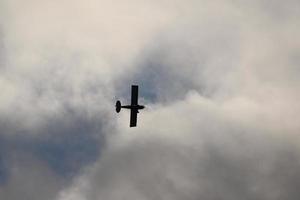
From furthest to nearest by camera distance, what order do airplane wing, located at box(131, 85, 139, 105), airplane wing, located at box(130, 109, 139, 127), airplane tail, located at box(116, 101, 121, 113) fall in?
1. airplane tail, located at box(116, 101, 121, 113)
2. airplane wing, located at box(130, 109, 139, 127)
3. airplane wing, located at box(131, 85, 139, 105)

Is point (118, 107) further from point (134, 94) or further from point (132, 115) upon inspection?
point (134, 94)

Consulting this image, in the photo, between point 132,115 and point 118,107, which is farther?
point 118,107

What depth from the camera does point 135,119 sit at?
17250 cm

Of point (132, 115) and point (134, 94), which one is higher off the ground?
point (134, 94)

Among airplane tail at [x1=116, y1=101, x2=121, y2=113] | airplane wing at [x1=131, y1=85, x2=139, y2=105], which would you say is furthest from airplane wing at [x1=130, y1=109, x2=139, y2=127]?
airplane tail at [x1=116, y1=101, x2=121, y2=113]

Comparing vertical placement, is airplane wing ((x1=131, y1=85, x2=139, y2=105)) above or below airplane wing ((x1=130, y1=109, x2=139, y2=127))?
above

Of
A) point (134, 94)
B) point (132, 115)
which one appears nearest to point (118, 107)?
point (132, 115)

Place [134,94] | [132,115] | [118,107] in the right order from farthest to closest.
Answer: [118,107] → [132,115] → [134,94]

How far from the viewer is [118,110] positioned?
17625cm

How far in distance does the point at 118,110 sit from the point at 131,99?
7780 mm

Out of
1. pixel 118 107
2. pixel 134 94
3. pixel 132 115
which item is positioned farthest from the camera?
pixel 118 107

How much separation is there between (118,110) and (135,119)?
7493mm

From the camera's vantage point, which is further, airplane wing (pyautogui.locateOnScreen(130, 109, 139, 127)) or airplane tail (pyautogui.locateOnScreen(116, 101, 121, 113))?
airplane tail (pyautogui.locateOnScreen(116, 101, 121, 113))

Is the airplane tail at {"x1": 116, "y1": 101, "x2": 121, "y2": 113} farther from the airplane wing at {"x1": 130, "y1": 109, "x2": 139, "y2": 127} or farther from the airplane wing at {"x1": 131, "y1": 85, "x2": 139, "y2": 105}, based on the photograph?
the airplane wing at {"x1": 131, "y1": 85, "x2": 139, "y2": 105}
